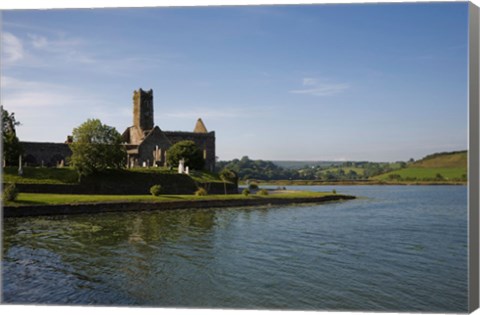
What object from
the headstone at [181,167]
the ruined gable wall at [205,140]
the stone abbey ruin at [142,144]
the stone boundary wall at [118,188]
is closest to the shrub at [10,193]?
the stone boundary wall at [118,188]

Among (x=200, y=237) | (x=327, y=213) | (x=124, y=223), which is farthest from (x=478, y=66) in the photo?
(x=327, y=213)

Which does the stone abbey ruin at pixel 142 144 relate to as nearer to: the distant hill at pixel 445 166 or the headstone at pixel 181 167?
the headstone at pixel 181 167

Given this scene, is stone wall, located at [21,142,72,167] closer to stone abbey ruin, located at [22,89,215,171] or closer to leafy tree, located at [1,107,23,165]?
stone abbey ruin, located at [22,89,215,171]

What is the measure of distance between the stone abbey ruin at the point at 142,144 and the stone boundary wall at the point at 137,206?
48.7 ft

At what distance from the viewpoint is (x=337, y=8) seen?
1284 centimetres

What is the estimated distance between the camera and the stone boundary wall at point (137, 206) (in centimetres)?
2647

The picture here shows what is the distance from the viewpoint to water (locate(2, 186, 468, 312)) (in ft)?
36.0

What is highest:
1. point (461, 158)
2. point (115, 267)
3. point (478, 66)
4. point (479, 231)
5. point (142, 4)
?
point (142, 4)

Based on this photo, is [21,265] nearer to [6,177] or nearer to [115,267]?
[115,267]

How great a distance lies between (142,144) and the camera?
171 ft

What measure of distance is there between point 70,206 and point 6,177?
7.58 metres

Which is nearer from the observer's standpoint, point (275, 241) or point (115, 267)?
point (115, 267)

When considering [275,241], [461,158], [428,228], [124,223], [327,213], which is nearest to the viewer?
[461,158]

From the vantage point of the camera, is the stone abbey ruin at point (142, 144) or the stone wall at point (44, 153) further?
the stone abbey ruin at point (142, 144)
